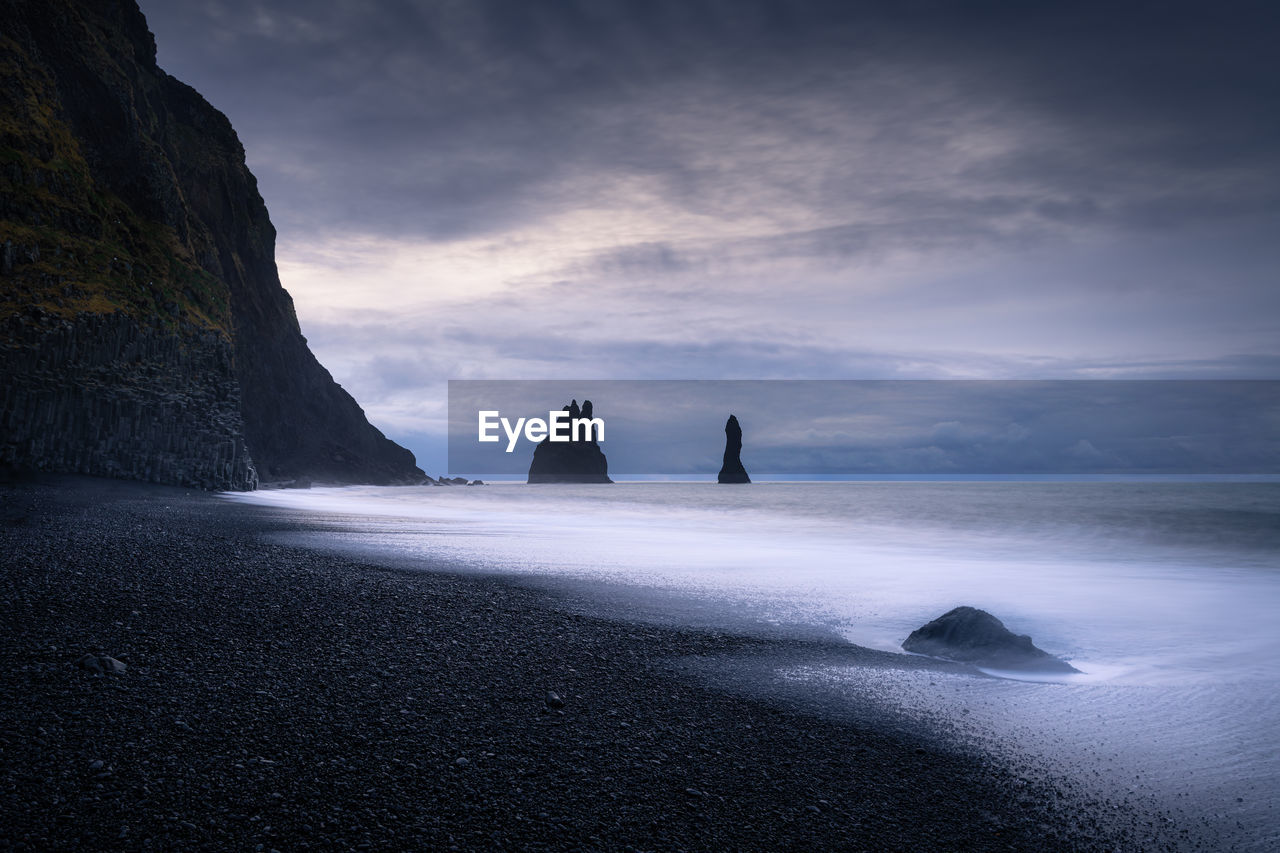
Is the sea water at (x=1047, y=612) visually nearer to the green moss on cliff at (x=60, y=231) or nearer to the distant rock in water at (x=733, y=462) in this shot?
the green moss on cliff at (x=60, y=231)

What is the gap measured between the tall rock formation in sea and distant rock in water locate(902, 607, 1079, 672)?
33.6 metres

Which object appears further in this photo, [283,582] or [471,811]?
[283,582]

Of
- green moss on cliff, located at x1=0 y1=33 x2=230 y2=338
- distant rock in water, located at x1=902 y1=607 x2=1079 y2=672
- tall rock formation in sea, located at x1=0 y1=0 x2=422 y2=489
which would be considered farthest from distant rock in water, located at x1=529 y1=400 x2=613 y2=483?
distant rock in water, located at x1=902 y1=607 x2=1079 y2=672

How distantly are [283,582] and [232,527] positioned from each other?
845 cm

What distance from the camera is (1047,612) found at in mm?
13852

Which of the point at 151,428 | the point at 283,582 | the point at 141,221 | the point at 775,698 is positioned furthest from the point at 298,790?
the point at 141,221

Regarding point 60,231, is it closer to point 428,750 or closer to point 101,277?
point 101,277

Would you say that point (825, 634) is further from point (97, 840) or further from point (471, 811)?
point (97, 840)

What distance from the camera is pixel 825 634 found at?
384 inches

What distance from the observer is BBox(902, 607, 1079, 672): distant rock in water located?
8703 millimetres

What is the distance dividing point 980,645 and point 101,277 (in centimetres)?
4022

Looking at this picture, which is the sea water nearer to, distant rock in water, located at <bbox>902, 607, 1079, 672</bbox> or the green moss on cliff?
distant rock in water, located at <bbox>902, 607, 1079, 672</bbox>

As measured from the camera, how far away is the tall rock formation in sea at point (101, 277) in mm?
29016

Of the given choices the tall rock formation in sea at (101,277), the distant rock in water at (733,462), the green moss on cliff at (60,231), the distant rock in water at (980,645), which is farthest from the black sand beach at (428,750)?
the distant rock in water at (733,462)
